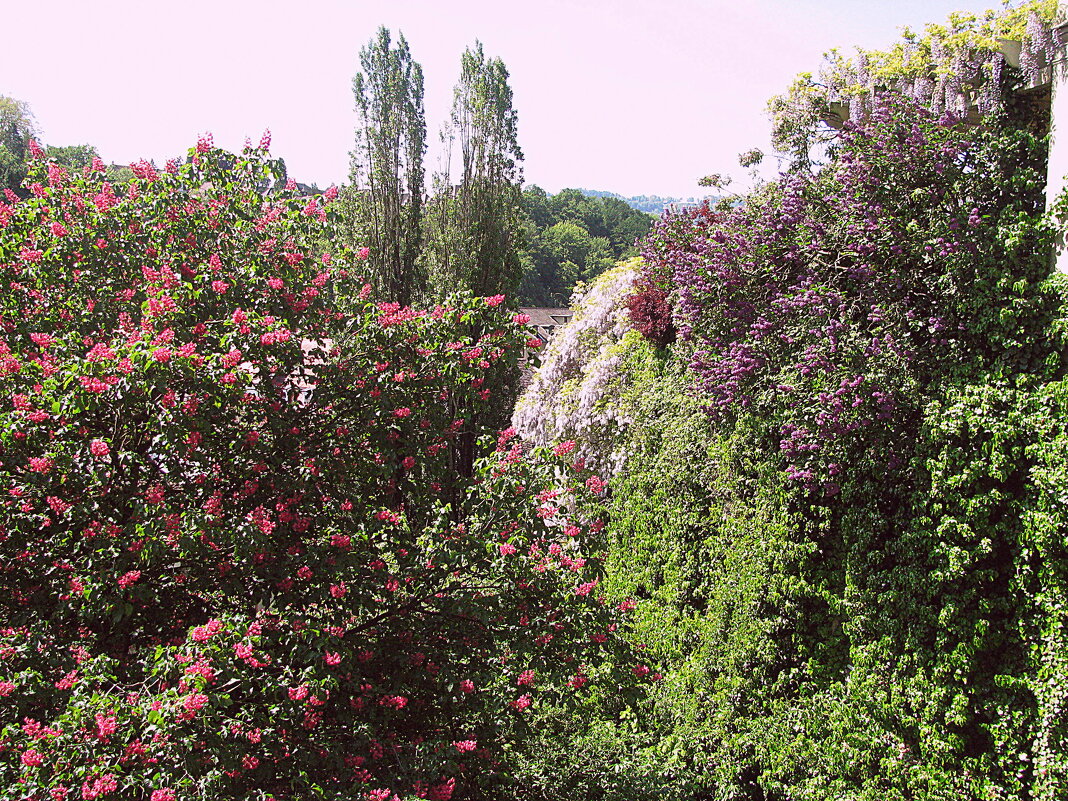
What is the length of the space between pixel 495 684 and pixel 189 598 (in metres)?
1.85

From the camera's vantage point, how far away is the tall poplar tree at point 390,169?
52.3 ft

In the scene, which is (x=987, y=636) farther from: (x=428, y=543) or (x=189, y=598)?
(x=189, y=598)

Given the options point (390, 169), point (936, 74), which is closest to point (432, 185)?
point (390, 169)

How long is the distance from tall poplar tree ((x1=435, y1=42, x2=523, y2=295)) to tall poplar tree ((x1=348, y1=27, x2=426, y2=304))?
0.96m

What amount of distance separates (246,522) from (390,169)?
13.8 meters

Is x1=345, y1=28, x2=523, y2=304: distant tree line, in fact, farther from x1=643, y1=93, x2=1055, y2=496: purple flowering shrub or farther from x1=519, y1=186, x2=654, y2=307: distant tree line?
x1=519, y1=186, x2=654, y2=307: distant tree line

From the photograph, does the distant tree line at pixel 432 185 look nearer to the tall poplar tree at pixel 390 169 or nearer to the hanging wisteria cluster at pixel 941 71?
the tall poplar tree at pixel 390 169

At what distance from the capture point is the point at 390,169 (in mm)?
16031

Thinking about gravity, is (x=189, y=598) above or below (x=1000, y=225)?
below

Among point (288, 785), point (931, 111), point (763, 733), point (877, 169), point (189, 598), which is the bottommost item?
point (763, 733)

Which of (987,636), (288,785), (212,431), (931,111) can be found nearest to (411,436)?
(212,431)

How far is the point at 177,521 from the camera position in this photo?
342 centimetres

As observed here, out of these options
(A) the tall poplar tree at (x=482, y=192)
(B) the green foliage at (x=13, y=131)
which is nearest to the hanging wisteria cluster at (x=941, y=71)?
(A) the tall poplar tree at (x=482, y=192)

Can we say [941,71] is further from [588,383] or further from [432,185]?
[432,185]
